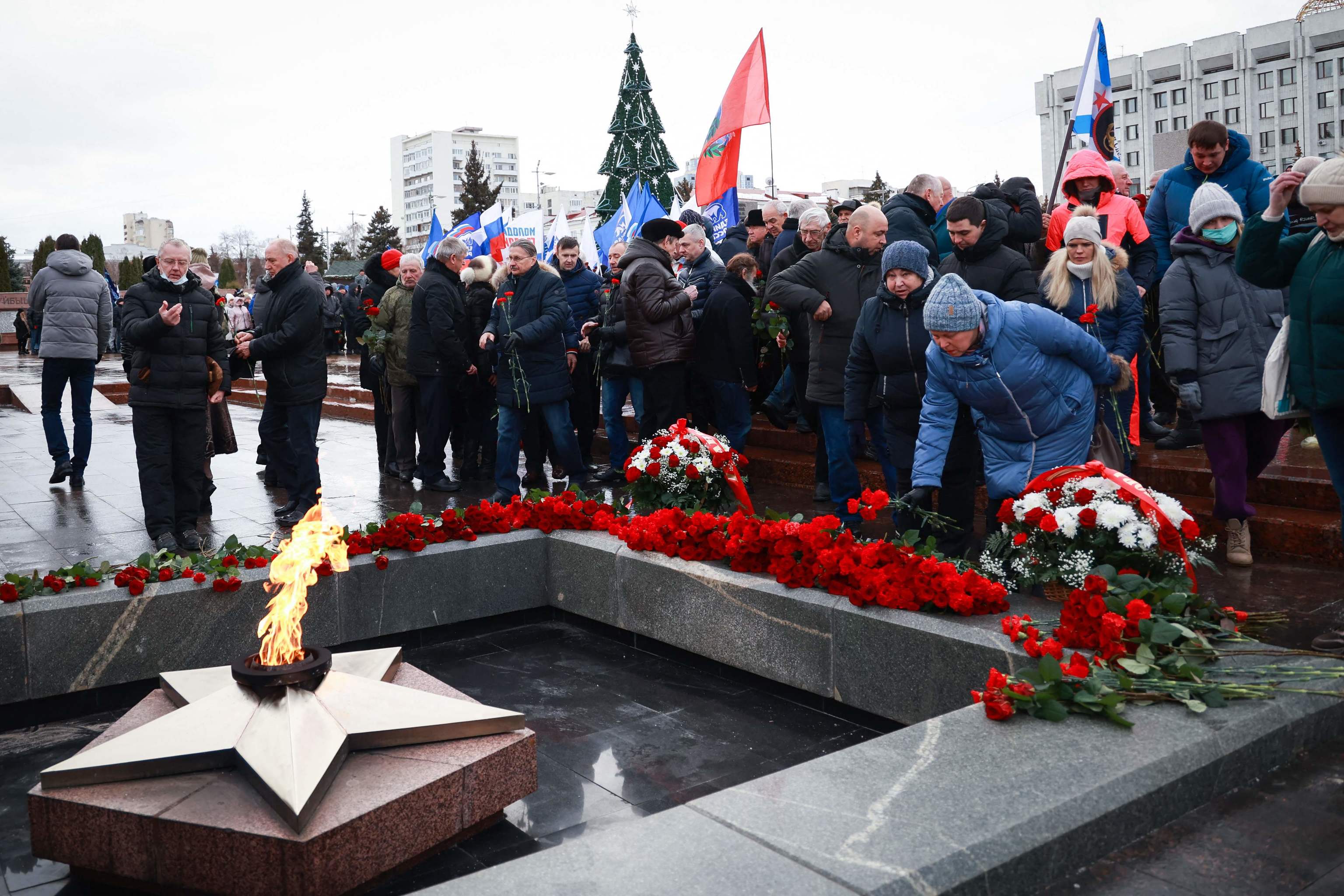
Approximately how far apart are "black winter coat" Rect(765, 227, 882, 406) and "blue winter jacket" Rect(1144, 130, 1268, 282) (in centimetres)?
195

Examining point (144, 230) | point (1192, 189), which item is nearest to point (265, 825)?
point (1192, 189)

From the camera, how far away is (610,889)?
244 centimetres

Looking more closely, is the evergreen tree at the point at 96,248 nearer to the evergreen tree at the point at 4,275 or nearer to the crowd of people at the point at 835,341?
the evergreen tree at the point at 4,275

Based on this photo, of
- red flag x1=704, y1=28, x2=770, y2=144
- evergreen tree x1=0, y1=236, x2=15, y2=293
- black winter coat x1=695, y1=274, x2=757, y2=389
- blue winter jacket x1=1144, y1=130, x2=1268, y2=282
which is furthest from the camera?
evergreen tree x1=0, y1=236, x2=15, y2=293

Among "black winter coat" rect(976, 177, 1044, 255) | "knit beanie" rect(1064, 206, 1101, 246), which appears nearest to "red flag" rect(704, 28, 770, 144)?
"black winter coat" rect(976, 177, 1044, 255)

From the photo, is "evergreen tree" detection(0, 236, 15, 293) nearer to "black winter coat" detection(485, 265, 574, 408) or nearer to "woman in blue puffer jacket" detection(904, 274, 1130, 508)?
"black winter coat" detection(485, 265, 574, 408)

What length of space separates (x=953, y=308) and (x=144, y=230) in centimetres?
15433

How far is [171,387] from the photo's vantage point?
7.17 meters

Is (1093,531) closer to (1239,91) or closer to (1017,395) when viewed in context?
(1017,395)

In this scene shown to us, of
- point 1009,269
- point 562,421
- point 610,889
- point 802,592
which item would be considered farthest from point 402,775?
point 562,421

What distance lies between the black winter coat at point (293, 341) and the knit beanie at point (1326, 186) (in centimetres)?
612

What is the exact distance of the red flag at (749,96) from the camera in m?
12.5

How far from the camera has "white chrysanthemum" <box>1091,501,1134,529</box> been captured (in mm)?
4125

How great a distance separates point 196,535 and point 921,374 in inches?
183
